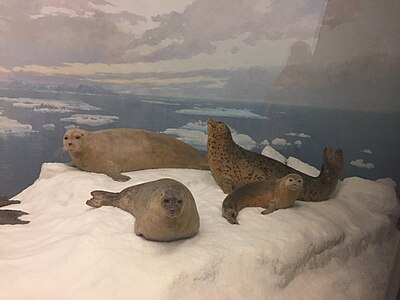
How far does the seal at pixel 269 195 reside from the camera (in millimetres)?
A: 1901

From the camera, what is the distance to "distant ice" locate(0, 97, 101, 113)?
6.46 ft

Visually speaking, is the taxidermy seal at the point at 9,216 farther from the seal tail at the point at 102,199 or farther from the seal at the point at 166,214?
the seal at the point at 166,214

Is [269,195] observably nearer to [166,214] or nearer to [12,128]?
[166,214]

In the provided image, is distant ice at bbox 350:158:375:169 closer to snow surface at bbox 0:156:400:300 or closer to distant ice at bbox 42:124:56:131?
snow surface at bbox 0:156:400:300

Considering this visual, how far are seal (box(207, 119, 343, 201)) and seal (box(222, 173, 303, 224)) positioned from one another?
4.6 inches

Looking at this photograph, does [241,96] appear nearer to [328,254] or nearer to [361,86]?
[361,86]

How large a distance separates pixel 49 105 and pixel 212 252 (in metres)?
0.95

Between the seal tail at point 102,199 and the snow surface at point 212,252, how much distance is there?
30mm

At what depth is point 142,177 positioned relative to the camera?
2.15 m

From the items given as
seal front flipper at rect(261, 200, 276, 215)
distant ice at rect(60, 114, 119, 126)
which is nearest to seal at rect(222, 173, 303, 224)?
seal front flipper at rect(261, 200, 276, 215)

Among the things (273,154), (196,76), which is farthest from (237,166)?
(196,76)

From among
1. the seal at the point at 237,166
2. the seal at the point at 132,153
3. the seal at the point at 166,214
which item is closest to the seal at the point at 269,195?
the seal at the point at 237,166

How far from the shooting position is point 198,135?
7.43ft

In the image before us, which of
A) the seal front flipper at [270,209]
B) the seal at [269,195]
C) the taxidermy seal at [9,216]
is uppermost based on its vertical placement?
the seal at [269,195]
